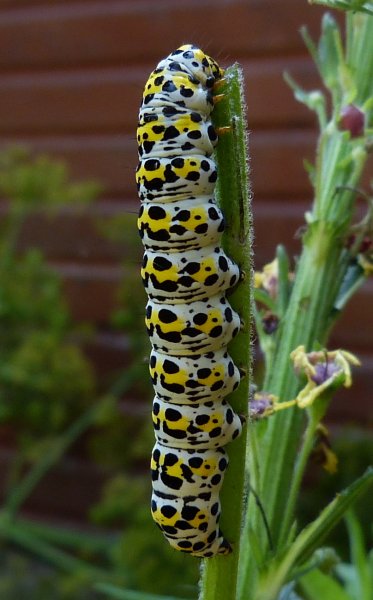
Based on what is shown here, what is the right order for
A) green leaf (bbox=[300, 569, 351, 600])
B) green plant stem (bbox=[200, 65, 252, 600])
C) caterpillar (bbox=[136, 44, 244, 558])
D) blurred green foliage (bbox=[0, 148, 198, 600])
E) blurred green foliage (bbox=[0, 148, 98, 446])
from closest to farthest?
green plant stem (bbox=[200, 65, 252, 600])
caterpillar (bbox=[136, 44, 244, 558])
green leaf (bbox=[300, 569, 351, 600])
blurred green foliage (bbox=[0, 148, 198, 600])
blurred green foliage (bbox=[0, 148, 98, 446])

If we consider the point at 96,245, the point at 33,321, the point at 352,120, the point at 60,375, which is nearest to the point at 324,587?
the point at 352,120

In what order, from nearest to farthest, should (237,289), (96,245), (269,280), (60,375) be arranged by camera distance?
(237,289)
(269,280)
(60,375)
(96,245)

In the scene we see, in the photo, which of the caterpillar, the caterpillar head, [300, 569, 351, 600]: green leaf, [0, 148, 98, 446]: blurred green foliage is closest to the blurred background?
[0, 148, 98, 446]: blurred green foliage

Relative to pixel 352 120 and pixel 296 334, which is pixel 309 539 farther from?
pixel 352 120

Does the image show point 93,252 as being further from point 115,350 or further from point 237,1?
point 237,1

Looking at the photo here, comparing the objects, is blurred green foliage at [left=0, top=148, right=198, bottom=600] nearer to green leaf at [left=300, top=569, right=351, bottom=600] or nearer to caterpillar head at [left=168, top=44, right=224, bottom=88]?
→ green leaf at [left=300, top=569, right=351, bottom=600]
